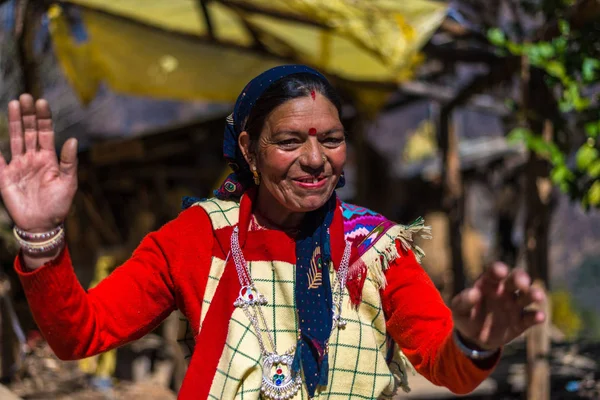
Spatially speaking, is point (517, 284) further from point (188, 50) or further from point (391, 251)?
point (188, 50)

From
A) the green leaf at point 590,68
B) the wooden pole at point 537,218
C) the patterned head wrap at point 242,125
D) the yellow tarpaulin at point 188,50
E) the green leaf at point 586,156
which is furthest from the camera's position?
the yellow tarpaulin at point 188,50

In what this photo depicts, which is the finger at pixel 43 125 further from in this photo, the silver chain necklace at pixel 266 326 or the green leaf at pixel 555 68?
the green leaf at pixel 555 68

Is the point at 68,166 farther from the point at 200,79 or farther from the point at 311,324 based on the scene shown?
the point at 200,79

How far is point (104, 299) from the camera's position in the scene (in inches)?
83.9

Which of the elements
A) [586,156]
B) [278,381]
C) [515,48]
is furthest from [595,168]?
[278,381]

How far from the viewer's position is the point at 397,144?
2397cm

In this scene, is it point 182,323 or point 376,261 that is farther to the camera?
point 182,323

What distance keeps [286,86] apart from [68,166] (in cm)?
64

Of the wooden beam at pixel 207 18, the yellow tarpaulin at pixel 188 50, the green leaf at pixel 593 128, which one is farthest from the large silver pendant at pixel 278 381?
the yellow tarpaulin at pixel 188 50

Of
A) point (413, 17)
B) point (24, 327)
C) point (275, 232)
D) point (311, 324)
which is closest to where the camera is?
point (311, 324)

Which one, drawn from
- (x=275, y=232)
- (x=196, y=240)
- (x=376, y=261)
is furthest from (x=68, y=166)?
(x=376, y=261)

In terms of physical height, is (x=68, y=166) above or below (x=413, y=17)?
below

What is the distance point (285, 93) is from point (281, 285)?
545 millimetres

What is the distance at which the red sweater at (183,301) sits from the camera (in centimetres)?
195
